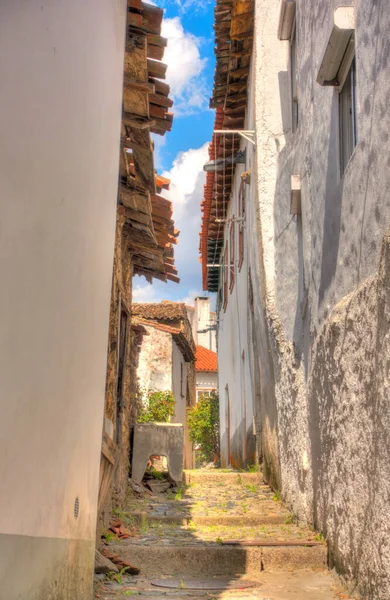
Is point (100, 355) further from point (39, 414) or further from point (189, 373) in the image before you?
point (189, 373)

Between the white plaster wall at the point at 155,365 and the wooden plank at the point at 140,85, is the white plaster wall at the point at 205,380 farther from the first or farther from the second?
the wooden plank at the point at 140,85

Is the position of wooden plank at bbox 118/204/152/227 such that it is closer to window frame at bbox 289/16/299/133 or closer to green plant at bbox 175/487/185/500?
window frame at bbox 289/16/299/133

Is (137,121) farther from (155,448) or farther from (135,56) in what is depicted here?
(155,448)

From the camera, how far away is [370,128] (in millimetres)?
4434

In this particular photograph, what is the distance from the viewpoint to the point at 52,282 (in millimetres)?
3283

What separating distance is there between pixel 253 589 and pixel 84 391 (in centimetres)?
214

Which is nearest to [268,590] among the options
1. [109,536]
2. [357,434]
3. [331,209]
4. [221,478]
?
[357,434]

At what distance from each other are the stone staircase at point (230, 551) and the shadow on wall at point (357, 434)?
0.94ft

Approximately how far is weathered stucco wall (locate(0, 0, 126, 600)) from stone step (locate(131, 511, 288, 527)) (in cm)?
256

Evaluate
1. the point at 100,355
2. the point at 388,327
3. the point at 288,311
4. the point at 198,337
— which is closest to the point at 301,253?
the point at 288,311

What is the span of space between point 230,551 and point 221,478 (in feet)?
13.3

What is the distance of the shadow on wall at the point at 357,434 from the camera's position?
405 centimetres

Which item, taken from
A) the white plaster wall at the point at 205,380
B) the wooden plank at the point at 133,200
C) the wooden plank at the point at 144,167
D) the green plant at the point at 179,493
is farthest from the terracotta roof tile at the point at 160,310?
the white plaster wall at the point at 205,380

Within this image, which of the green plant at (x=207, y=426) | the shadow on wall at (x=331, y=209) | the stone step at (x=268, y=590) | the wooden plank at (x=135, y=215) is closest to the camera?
the stone step at (x=268, y=590)
